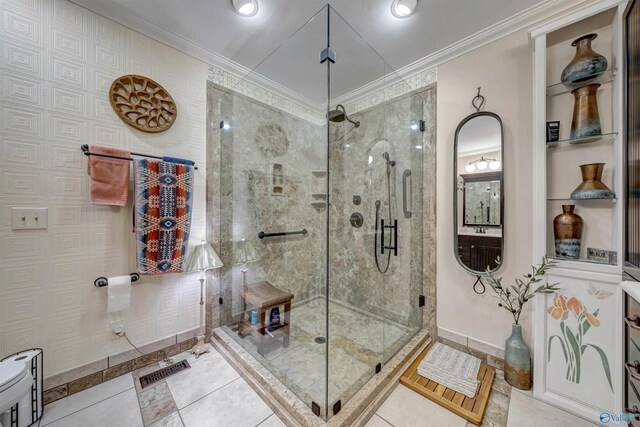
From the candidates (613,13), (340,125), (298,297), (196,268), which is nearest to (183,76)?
(340,125)

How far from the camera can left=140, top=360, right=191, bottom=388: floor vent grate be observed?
5.26 ft

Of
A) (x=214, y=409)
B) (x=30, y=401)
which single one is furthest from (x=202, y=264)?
(x=30, y=401)

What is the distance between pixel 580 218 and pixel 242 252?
2.52 m

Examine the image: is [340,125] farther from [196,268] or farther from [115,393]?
[115,393]

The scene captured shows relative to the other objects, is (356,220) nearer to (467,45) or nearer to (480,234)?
(480,234)

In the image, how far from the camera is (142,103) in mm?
1749

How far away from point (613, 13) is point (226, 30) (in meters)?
2.54

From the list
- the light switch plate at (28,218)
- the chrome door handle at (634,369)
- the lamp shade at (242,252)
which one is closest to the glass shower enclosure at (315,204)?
the lamp shade at (242,252)

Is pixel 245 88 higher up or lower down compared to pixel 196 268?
higher up

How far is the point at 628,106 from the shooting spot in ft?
4.08

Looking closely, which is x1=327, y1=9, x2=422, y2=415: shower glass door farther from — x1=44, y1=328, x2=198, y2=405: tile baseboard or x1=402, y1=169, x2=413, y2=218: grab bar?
x1=44, y1=328, x2=198, y2=405: tile baseboard

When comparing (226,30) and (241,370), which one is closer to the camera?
(241,370)

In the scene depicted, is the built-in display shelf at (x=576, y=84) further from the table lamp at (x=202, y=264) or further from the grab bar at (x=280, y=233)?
the table lamp at (x=202, y=264)

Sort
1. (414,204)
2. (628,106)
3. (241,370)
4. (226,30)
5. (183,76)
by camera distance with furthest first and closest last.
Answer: (414,204), (183,76), (226,30), (241,370), (628,106)
